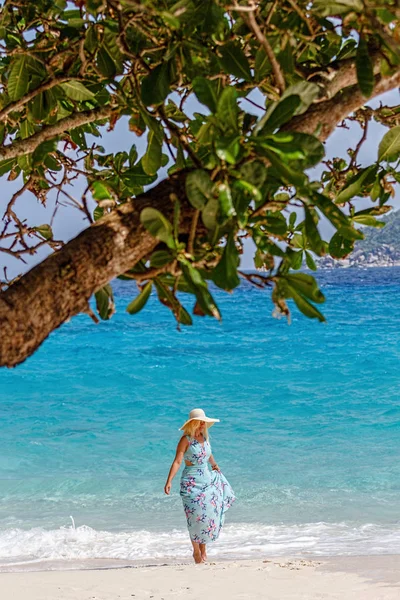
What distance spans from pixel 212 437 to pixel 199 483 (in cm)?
812

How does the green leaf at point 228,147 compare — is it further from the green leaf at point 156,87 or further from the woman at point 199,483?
the woman at point 199,483

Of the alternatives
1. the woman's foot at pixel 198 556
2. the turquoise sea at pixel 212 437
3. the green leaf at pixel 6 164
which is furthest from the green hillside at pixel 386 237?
the green leaf at pixel 6 164

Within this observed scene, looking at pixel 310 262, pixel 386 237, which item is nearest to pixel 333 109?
pixel 310 262

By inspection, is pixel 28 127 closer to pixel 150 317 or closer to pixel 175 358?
pixel 175 358

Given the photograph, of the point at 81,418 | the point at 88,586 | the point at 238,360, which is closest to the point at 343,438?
the point at 81,418

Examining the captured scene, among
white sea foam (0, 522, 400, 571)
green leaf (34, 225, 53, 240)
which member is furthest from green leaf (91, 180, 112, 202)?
white sea foam (0, 522, 400, 571)

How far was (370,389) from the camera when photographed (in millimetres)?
17672

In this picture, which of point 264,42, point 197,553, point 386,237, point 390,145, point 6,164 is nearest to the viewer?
point 264,42

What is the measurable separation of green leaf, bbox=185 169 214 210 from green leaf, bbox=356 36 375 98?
339 mm

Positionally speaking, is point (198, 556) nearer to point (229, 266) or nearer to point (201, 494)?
point (201, 494)

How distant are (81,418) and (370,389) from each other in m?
6.27

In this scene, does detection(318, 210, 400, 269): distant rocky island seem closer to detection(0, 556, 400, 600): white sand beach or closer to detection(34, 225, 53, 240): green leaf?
detection(0, 556, 400, 600): white sand beach

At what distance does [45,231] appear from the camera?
2473 millimetres

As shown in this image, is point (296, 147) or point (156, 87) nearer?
point (296, 147)
